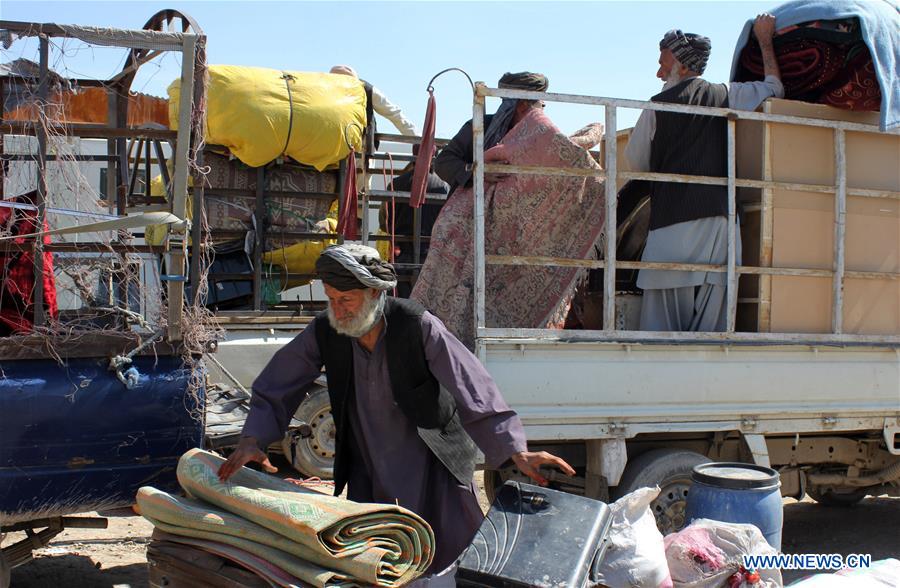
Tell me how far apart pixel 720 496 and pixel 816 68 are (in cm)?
281

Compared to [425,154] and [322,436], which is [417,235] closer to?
[322,436]

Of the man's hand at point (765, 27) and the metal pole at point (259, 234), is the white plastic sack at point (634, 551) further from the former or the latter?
the metal pole at point (259, 234)

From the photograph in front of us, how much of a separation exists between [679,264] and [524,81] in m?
1.32

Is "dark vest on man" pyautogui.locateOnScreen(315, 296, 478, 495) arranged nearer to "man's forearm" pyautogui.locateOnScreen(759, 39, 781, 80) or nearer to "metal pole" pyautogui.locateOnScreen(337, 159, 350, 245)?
"man's forearm" pyautogui.locateOnScreen(759, 39, 781, 80)

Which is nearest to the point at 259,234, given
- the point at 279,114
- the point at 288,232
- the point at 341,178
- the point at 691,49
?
the point at 288,232

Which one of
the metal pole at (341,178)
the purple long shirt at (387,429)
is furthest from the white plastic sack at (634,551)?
the metal pole at (341,178)

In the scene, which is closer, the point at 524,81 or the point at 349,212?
the point at 524,81

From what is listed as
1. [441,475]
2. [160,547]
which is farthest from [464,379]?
[160,547]

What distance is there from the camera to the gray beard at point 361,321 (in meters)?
3.00

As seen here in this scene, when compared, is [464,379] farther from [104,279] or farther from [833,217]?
[833,217]

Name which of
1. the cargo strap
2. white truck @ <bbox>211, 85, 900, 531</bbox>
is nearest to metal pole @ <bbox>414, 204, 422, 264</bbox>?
the cargo strap

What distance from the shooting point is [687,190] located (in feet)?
15.9

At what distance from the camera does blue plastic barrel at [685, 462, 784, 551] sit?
3674mm

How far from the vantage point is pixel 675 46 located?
504cm
